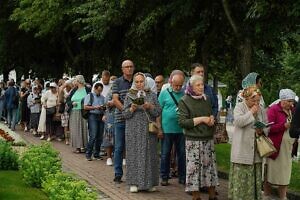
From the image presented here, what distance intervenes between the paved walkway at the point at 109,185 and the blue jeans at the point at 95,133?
0.99 feet

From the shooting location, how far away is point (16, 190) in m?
9.11

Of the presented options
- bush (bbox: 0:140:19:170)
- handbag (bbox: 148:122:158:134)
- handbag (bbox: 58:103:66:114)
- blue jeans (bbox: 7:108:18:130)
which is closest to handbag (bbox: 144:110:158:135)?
handbag (bbox: 148:122:158:134)

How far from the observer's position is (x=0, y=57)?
1350 inches

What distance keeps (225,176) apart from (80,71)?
60.0 feet

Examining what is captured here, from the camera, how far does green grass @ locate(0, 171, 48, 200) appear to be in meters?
8.61

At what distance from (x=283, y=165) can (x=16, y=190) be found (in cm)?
374

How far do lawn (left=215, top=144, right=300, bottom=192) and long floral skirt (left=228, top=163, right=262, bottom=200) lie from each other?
185 cm

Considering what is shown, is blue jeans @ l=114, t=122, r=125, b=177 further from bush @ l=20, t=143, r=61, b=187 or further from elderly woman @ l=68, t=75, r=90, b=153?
elderly woman @ l=68, t=75, r=90, b=153

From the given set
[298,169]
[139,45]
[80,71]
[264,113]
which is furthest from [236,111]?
[80,71]

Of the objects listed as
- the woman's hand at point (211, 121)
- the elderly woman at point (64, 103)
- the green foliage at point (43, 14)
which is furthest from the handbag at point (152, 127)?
the green foliage at point (43, 14)

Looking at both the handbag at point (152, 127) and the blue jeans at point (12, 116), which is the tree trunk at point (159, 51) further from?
the handbag at point (152, 127)

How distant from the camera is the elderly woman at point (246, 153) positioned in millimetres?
8359

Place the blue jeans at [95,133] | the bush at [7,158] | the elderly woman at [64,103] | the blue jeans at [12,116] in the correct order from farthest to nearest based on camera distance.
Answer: the blue jeans at [12,116] → the elderly woman at [64,103] → the blue jeans at [95,133] → the bush at [7,158]

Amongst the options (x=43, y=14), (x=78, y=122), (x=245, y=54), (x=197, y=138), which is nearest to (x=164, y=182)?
(x=197, y=138)
